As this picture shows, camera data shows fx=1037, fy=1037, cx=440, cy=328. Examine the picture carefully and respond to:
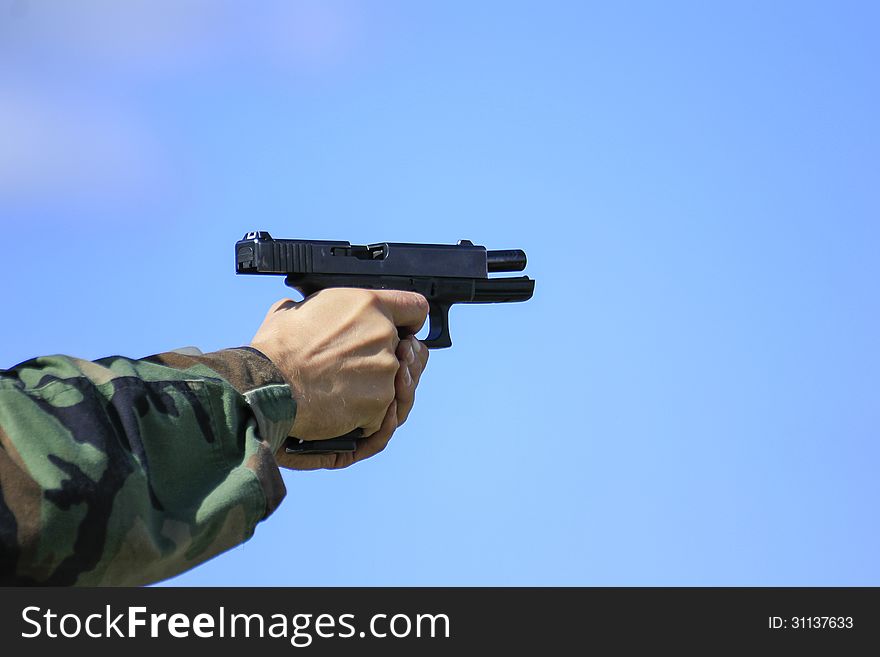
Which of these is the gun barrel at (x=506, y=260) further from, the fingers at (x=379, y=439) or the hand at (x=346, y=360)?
the fingers at (x=379, y=439)

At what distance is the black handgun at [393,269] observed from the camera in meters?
5.83

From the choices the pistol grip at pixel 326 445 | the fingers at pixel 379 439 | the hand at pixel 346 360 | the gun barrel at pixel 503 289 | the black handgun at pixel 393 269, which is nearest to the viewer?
the hand at pixel 346 360

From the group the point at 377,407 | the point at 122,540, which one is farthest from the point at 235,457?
the point at 377,407

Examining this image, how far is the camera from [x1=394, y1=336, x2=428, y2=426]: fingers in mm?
5656

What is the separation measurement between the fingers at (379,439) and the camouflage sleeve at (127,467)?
A: 1.70 m

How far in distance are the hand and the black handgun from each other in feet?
0.77

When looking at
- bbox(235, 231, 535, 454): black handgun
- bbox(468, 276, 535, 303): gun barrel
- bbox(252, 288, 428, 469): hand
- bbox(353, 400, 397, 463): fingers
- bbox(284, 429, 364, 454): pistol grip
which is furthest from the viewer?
bbox(468, 276, 535, 303): gun barrel

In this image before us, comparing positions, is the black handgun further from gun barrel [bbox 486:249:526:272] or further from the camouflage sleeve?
the camouflage sleeve

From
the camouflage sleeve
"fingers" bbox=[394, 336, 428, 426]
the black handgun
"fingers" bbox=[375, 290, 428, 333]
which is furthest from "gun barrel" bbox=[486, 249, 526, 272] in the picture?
the camouflage sleeve

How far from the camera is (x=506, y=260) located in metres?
7.14

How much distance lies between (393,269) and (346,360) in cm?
143

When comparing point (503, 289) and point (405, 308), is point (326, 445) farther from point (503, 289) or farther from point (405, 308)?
point (503, 289)

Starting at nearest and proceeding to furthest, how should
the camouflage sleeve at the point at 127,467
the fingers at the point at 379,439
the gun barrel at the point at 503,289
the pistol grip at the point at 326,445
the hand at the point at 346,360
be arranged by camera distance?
the camouflage sleeve at the point at 127,467 < the hand at the point at 346,360 < the pistol grip at the point at 326,445 < the fingers at the point at 379,439 < the gun barrel at the point at 503,289

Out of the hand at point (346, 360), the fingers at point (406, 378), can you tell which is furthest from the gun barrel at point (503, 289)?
the fingers at point (406, 378)
